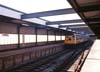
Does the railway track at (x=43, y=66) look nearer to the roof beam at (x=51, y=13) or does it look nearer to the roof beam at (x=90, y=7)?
the roof beam at (x=51, y=13)

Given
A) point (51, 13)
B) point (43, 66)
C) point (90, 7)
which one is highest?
point (51, 13)

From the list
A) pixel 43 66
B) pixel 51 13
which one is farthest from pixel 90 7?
pixel 43 66

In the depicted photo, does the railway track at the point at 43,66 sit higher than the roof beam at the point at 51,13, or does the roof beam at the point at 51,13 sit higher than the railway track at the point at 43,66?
the roof beam at the point at 51,13

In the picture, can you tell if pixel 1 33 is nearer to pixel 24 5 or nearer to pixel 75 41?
pixel 24 5

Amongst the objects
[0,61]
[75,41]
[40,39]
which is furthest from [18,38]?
[75,41]

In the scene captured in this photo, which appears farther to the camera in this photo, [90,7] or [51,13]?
[51,13]

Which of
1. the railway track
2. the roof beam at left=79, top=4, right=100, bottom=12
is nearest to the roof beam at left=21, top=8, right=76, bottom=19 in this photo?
the railway track

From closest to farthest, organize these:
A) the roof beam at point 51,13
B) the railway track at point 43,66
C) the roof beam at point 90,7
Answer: the roof beam at point 90,7
the roof beam at point 51,13
the railway track at point 43,66

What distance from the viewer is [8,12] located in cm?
1334

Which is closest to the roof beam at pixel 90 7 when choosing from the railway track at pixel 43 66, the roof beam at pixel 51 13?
the roof beam at pixel 51 13

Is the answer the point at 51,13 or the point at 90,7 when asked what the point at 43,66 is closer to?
the point at 51,13

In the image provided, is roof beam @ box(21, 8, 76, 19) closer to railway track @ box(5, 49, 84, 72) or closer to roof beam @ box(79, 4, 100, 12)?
railway track @ box(5, 49, 84, 72)

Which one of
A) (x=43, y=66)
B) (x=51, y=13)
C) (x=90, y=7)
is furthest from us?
(x=43, y=66)

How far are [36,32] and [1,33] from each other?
7269 mm
